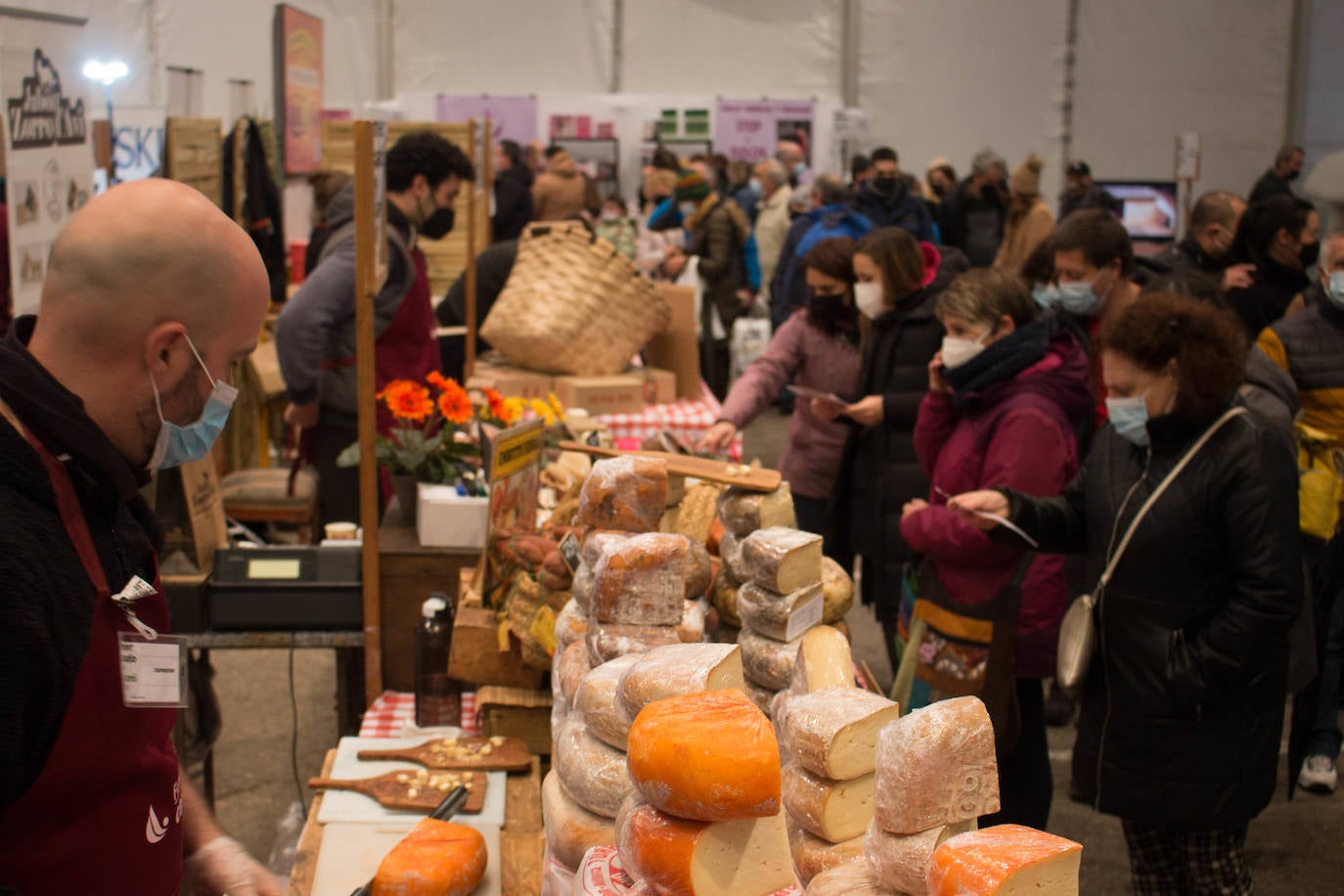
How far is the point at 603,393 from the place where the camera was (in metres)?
5.18

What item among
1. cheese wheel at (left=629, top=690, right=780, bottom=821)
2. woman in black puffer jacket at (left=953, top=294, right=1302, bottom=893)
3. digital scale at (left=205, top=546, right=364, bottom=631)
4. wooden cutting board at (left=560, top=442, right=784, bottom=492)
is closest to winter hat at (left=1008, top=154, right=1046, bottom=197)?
woman in black puffer jacket at (left=953, top=294, right=1302, bottom=893)

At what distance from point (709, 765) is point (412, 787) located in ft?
4.33

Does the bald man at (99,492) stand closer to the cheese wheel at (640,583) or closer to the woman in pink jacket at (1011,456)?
the cheese wheel at (640,583)

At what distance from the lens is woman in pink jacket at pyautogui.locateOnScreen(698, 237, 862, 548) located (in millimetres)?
4316

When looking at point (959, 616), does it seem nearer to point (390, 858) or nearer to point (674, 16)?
point (390, 858)

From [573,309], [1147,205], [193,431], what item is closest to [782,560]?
[193,431]

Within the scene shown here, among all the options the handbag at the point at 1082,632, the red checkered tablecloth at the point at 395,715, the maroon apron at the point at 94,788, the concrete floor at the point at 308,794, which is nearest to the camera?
the maroon apron at the point at 94,788

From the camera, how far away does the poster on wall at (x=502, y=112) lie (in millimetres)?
14094

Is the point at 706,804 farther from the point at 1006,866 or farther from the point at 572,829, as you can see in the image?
the point at 572,829

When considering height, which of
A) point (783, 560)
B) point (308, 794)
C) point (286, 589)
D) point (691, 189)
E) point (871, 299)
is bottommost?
point (308, 794)

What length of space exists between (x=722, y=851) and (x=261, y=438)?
18.3 feet

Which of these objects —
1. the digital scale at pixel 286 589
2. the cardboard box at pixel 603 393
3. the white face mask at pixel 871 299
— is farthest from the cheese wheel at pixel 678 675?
the cardboard box at pixel 603 393

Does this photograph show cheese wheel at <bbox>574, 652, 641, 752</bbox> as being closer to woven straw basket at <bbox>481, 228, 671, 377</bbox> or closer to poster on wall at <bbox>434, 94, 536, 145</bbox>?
woven straw basket at <bbox>481, 228, 671, 377</bbox>

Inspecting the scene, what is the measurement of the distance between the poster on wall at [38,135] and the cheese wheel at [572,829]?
9.12ft
